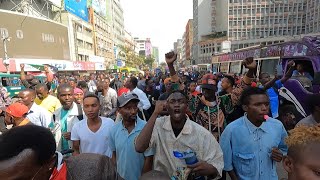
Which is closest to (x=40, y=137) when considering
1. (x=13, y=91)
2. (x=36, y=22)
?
(x=13, y=91)

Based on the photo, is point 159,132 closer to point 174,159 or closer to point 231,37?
point 174,159

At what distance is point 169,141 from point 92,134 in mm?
1324

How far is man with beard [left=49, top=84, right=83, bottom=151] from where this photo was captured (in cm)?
413

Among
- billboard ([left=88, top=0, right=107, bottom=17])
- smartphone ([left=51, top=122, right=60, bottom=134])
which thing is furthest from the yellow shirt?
billboard ([left=88, top=0, right=107, bottom=17])

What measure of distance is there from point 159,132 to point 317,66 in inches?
260

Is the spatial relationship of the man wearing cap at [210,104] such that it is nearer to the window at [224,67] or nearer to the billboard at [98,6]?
the window at [224,67]

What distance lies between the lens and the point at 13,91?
14984 mm

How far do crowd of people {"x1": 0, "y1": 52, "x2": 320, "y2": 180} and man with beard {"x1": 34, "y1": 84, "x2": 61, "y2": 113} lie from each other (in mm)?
506

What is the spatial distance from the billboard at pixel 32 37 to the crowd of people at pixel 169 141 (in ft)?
111

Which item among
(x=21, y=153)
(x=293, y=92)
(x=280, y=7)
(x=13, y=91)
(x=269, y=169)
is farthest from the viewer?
(x=280, y=7)

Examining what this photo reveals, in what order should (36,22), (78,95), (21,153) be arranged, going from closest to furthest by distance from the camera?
(21,153), (78,95), (36,22)

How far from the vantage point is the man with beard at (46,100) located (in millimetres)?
5117

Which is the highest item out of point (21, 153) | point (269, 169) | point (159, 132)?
point (21, 153)

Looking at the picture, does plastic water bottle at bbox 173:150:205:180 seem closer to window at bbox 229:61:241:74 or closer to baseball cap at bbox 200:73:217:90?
baseball cap at bbox 200:73:217:90
